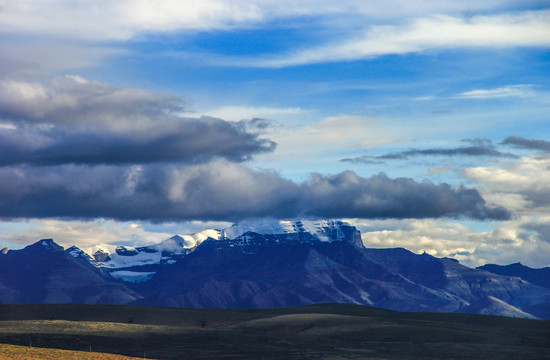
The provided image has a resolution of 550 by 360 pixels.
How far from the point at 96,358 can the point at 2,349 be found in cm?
2092

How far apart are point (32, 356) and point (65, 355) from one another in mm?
9200

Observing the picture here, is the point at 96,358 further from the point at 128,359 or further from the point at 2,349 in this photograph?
the point at 2,349

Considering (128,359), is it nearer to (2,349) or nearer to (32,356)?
(32,356)

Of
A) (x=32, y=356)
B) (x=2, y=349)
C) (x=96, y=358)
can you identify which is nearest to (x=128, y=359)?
(x=96, y=358)

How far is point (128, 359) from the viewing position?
434ft

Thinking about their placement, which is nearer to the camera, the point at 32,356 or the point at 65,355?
the point at 32,356

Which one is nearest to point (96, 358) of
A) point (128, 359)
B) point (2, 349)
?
point (128, 359)

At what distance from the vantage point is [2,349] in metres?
140

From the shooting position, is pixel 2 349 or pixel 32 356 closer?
pixel 32 356

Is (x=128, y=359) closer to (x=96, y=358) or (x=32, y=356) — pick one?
(x=96, y=358)

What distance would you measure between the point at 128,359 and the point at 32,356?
1529 cm

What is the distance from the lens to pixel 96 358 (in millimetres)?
130875

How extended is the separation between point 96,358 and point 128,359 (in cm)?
521
